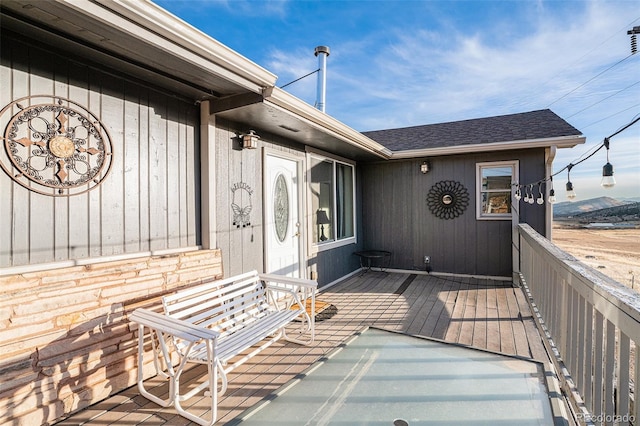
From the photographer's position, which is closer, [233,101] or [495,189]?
[233,101]

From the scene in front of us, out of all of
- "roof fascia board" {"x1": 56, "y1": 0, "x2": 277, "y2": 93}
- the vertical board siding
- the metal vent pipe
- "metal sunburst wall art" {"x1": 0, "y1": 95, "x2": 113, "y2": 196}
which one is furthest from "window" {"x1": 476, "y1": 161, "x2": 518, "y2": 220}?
"metal sunburst wall art" {"x1": 0, "y1": 95, "x2": 113, "y2": 196}

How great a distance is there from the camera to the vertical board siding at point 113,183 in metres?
1.85

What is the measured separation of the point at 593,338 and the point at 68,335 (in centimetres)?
307

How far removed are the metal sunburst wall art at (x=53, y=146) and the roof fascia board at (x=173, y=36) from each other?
77cm

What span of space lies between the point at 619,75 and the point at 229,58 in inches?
462

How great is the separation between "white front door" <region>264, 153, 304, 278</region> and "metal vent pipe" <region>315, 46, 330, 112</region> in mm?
1735

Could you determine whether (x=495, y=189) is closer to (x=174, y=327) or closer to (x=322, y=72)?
(x=322, y=72)

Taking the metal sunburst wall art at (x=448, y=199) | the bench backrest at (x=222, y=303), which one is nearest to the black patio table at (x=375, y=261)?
the metal sunburst wall art at (x=448, y=199)

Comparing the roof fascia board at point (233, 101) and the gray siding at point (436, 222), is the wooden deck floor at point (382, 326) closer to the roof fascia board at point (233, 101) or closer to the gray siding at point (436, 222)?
the gray siding at point (436, 222)

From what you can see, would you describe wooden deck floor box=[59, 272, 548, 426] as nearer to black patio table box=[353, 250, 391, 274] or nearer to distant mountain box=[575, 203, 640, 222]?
black patio table box=[353, 250, 391, 274]

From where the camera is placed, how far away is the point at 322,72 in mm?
5617

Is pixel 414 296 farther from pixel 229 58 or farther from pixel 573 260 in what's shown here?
pixel 229 58

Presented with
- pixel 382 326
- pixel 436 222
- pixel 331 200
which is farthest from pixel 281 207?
pixel 436 222

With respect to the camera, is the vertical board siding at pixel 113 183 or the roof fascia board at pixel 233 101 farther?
the roof fascia board at pixel 233 101
